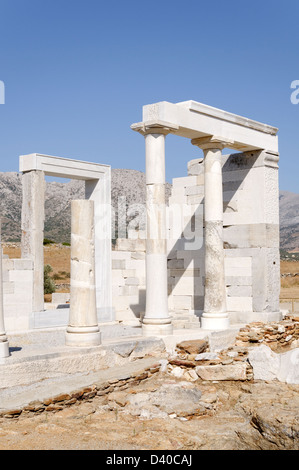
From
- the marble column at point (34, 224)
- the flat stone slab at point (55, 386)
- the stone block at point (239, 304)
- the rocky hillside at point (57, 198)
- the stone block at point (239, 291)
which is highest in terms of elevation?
the rocky hillside at point (57, 198)

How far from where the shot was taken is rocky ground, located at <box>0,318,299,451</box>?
718 cm

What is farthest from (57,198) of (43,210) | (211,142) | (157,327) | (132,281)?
(157,327)

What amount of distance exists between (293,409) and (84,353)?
3.75 meters

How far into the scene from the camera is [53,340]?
12875 millimetres

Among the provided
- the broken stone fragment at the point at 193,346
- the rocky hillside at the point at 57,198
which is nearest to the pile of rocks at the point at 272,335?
the broken stone fragment at the point at 193,346

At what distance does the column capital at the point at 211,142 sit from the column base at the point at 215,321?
4.06 meters

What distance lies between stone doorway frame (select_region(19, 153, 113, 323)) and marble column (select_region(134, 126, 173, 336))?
3.77 meters

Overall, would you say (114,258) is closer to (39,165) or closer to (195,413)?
(39,165)

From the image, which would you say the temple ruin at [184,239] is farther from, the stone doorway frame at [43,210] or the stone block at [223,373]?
the stone block at [223,373]

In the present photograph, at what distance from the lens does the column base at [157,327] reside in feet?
39.1

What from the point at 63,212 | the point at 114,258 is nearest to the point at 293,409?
the point at 114,258

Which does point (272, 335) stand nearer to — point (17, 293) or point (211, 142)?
point (211, 142)

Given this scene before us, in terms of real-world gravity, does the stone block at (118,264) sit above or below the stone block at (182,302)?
above

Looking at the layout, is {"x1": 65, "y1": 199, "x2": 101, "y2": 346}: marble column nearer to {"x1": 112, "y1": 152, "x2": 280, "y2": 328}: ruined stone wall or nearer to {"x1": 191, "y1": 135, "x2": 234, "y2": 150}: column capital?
{"x1": 112, "y1": 152, "x2": 280, "y2": 328}: ruined stone wall
